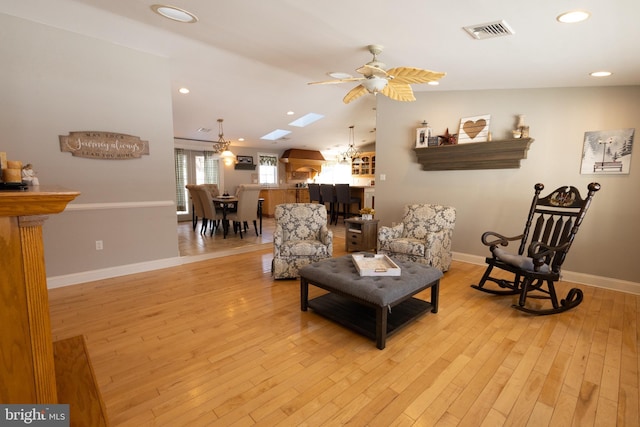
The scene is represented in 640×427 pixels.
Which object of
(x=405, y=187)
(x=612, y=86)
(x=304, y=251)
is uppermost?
(x=612, y=86)

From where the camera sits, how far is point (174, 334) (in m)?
2.36

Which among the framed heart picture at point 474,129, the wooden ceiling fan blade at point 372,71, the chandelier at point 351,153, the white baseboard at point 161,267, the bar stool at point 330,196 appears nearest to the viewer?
the wooden ceiling fan blade at point 372,71

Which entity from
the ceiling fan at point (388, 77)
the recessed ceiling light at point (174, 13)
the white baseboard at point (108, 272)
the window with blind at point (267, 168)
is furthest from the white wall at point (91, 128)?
the window with blind at point (267, 168)

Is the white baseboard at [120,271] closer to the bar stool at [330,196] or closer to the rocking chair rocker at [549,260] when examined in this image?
the bar stool at [330,196]

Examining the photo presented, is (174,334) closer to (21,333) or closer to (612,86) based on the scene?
(21,333)

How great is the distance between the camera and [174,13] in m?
2.70

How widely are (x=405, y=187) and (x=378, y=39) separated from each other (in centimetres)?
254

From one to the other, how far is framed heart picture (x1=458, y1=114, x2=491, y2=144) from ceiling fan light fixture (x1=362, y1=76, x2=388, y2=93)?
198cm

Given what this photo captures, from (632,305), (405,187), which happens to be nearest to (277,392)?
(632,305)

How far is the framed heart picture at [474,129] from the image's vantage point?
3.95 meters

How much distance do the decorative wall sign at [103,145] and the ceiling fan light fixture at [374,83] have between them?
2.81m

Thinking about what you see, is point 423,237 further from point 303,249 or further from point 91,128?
point 91,128

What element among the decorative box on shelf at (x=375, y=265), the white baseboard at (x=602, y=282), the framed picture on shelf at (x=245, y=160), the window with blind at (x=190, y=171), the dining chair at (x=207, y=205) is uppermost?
the framed picture on shelf at (x=245, y=160)

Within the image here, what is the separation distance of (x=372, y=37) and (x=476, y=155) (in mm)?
2210
